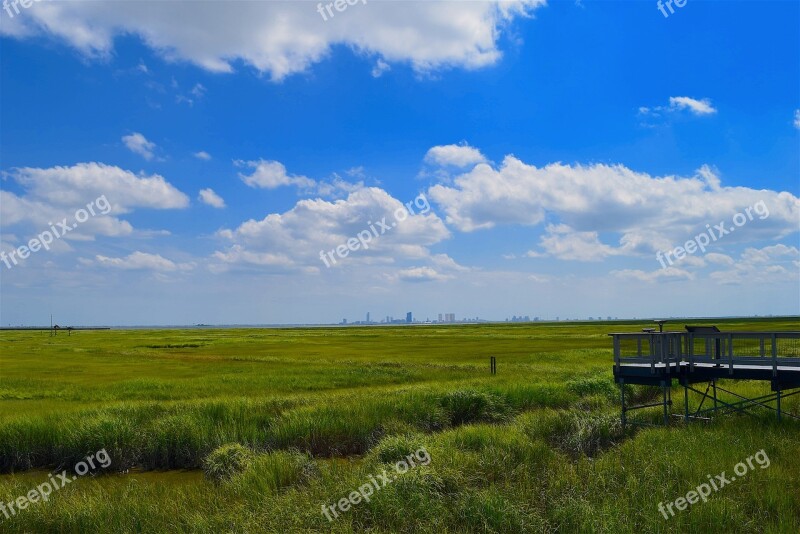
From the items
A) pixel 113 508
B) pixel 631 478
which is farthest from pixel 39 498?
pixel 631 478

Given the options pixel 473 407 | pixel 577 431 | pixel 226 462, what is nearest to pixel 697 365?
pixel 577 431

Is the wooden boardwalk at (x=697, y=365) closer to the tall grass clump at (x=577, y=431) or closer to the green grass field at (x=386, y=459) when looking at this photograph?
the tall grass clump at (x=577, y=431)

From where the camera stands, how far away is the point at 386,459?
16.7 metres

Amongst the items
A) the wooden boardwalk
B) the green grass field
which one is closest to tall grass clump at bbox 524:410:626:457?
the green grass field

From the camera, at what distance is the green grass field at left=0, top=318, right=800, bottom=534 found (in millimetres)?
12000

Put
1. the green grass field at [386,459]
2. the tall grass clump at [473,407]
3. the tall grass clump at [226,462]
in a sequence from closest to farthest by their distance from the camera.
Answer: the green grass field at [386,459], the tall grass clump at [226,462], the tall grass clump at [473,407]

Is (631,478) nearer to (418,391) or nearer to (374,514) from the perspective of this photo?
(374,514)

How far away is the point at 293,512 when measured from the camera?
40.4 feet

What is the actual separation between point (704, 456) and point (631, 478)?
3.32m

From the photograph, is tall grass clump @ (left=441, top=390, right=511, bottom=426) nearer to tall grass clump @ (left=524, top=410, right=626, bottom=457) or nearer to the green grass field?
the green grass field

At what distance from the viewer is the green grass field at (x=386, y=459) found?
12000mm

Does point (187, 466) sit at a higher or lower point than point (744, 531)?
lower

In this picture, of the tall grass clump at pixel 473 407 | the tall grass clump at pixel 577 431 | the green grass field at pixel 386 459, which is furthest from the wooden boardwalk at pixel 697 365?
the tall grass clump at pixel 473 407

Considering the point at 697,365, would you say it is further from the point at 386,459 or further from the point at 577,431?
the point at 386,459
